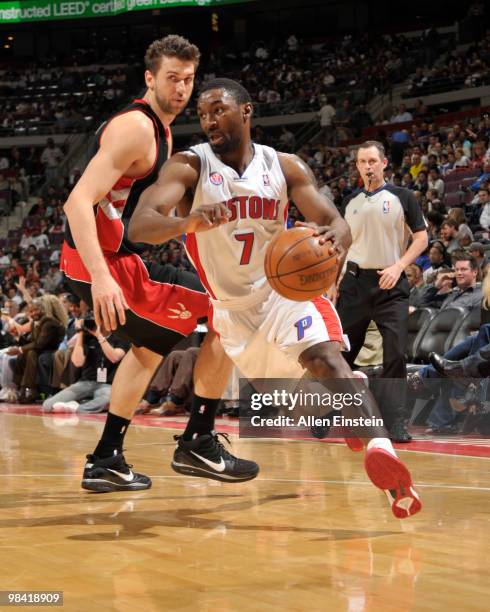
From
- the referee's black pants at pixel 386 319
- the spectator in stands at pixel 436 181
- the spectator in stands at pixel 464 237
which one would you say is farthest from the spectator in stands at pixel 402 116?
the referee's black pants at pixel 386 319

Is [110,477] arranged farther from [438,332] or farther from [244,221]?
[438,332]

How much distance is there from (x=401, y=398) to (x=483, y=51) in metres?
15.6

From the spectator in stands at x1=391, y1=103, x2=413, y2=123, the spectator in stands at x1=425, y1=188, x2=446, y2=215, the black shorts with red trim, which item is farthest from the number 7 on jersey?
the spectator in stands at x1=391, y1=103, x2=413, y2=123

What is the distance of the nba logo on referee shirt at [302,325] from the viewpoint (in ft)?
11.3

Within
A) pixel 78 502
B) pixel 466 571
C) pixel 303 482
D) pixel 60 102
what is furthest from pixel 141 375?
A: pixel 60 102

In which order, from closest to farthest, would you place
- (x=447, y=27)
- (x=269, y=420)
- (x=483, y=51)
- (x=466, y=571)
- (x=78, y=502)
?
(x=466, y=571) → (x=78, y=502) → (x=269, y=420) → (x=483, y=51) → (x=447, y=27)

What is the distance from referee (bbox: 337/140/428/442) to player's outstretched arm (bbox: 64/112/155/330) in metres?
2.40

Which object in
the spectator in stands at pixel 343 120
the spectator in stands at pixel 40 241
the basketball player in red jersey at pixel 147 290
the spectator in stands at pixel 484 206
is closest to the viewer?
the basketball player in red jersey at pixel 147 290

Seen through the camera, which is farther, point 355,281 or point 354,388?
point 355,281

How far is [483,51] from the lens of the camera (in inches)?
782

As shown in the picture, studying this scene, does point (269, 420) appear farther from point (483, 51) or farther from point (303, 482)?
point (483, 51)

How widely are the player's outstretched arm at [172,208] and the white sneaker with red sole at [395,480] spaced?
37.2 inches

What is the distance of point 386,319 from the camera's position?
5930 millimetres

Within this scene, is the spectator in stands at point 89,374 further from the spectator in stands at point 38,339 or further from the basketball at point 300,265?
the basketball at point 300,265
